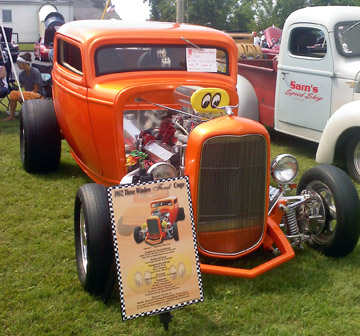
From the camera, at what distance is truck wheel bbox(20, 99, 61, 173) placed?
17.7 feet

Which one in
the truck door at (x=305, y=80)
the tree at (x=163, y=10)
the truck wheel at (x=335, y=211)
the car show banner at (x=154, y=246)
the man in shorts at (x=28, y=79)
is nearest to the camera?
the car show banner at (x=154, y=246)

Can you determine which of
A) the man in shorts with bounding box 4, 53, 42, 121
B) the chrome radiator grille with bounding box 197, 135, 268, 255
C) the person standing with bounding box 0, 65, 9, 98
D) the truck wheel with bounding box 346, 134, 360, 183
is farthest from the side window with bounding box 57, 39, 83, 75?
the person standing with bounding box 0, 65, 9, 98

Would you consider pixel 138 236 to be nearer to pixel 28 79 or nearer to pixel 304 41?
pixel 304 41

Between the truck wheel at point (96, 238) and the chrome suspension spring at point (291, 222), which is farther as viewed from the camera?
the chrome suspension spring at point (291, 222)

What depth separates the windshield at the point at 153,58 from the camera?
14.5ft

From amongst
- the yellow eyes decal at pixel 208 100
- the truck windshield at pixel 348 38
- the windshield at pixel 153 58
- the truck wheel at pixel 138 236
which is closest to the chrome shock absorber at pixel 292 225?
the yellow eyes decal at pixel 208 100

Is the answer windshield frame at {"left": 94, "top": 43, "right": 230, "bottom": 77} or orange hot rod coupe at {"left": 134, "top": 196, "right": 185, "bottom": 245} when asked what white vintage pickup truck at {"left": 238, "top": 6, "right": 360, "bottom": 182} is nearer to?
windshield frame at {"left": 94, "top": 43, "right": 230, "bottom": 77}

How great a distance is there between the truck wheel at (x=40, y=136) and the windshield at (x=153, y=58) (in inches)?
53.2

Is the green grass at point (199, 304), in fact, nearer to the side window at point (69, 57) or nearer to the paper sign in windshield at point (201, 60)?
the side window at point (69, 57)

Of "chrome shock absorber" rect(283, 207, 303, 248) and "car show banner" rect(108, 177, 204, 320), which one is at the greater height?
"car show banner" rect(108, 177, 204, 320)

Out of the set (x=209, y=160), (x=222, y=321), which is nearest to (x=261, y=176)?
(x=209, y=160)

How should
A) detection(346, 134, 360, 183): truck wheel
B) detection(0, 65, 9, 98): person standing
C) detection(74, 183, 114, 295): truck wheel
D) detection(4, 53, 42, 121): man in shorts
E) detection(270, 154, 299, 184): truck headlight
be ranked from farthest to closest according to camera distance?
detection(0, 65, 9, 98): person standing, detection(4, 53, 42, 121): man in shorts, detection(346, 134, 360, 183): truck wheel, detection(270, 154, 299, 184): truck headlight, detection(74, 183, 114, 295): truck wheel

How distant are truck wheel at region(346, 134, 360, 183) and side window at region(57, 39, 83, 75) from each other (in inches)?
124

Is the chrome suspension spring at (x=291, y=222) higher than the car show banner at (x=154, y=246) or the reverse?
the reverse
